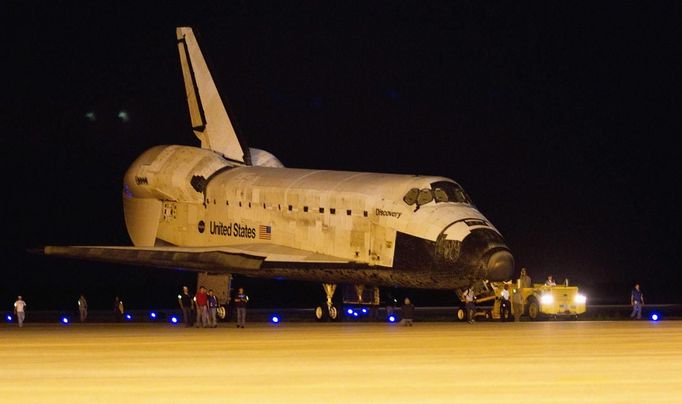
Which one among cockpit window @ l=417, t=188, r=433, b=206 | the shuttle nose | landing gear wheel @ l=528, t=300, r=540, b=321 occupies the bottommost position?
landing gear wheel @ l=528, t=300, r=540, b=321

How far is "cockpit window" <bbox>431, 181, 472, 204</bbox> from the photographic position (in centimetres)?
3228

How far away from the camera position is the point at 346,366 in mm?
17625

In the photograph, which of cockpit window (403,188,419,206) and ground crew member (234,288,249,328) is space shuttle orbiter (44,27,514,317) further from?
ground crew member (234,288,249,328)

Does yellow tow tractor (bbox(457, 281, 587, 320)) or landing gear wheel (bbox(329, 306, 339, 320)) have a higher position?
yellow tow tractor (bbox(457, 281, 587, 320))

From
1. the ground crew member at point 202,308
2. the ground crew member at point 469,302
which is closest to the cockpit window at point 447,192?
the ground crew member at point 469,302

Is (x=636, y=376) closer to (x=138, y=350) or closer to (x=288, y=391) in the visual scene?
(x=288, y=391)

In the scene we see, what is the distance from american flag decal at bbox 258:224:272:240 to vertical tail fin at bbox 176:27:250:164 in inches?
213

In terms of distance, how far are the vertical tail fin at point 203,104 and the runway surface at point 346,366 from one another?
13.9m

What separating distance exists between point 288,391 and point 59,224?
7839 cm

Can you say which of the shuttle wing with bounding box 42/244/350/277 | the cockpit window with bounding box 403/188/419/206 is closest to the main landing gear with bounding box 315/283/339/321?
the shuttle wing with bounding box 42/244/350/277

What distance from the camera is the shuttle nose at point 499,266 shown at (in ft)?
99.7

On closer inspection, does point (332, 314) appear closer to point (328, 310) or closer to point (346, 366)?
point (328, 310)

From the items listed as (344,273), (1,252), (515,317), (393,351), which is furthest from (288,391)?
(1,252)

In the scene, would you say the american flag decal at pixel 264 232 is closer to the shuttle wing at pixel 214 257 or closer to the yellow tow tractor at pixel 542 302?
the shuttle wing at pixel 214 257
